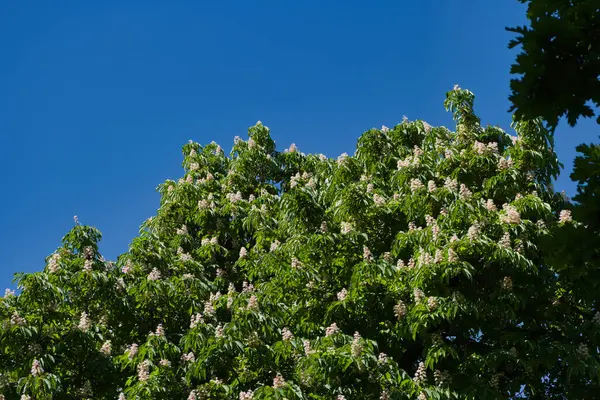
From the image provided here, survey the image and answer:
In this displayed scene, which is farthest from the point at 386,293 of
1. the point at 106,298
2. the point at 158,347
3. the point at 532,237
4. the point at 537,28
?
the point at 537,28

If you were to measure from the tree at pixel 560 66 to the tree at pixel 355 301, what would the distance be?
15.7ft

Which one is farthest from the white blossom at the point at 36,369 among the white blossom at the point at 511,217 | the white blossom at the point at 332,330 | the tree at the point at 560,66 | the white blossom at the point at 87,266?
the tree at the point at 560,66

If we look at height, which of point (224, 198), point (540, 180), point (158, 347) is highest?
point (224, 198)

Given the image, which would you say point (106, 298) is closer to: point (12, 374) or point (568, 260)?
point (12, 374)

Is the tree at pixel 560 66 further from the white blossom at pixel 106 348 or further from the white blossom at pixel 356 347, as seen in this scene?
the white blossom at pixel 106 348

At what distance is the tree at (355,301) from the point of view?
344 inches

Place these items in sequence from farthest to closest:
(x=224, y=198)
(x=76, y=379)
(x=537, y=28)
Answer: (x=224, y=198)
(x=76, y=379)
(x=537, y=28)

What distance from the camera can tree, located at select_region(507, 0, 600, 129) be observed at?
3.99m

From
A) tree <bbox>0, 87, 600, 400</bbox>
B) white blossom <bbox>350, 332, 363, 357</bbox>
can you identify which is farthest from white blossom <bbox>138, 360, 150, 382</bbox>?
white blossom <bbox>350, 332, 363, 357</bbox>

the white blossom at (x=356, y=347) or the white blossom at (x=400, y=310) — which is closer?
the white blossom at (x=356, y=347)

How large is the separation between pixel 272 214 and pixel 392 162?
7.45ft

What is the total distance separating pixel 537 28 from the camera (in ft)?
13.1

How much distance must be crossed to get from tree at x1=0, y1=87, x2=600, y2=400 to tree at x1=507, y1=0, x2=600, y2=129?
479 cm

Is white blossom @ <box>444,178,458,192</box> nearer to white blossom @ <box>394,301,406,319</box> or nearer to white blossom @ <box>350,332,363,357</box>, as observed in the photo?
white blossom @ <box>394,301,406,319</box>
